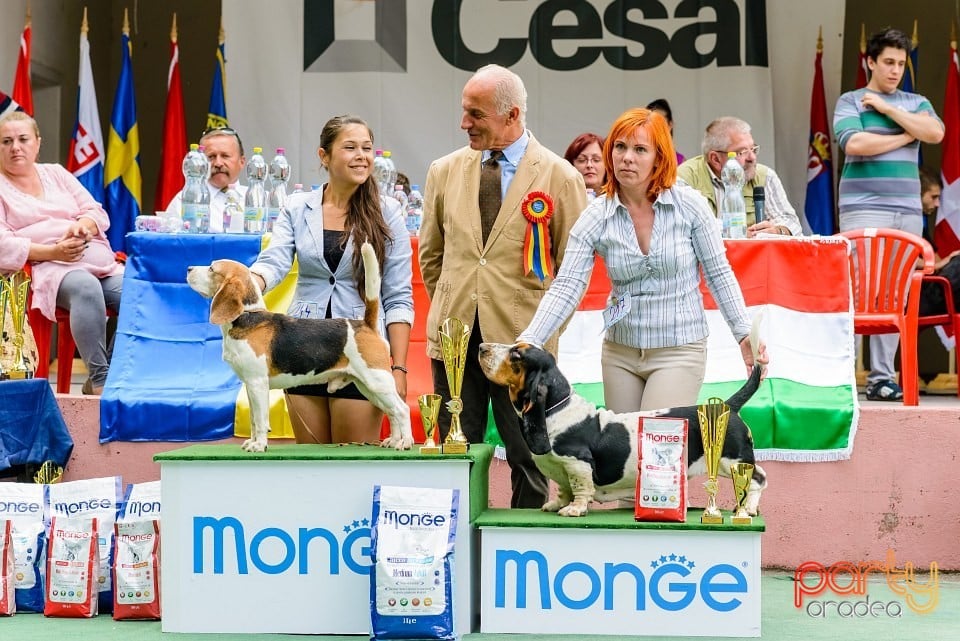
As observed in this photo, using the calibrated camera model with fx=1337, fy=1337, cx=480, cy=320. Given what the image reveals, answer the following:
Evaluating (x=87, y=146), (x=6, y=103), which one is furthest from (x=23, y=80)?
(x=87, y=146)

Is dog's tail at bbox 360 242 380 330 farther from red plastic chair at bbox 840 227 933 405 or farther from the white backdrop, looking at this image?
the white backdrop

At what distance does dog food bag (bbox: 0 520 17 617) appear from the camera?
12.7ft

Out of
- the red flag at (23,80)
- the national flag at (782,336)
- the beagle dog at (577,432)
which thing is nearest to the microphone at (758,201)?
the national flag at (782,336)

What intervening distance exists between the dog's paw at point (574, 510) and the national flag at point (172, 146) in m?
5.05

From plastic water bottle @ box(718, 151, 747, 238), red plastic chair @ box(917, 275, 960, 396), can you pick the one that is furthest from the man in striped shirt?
plastic water bottle @ box(718, 151, 747, 238)

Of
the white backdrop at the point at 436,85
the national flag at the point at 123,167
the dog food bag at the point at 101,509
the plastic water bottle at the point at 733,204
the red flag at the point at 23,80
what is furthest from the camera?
the national flag at the point at 123,167

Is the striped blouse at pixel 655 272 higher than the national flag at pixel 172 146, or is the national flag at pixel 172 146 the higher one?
the national flag at pixel 172 146

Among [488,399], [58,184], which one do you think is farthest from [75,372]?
[488,399]

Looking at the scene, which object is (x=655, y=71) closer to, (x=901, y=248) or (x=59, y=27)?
(x=901, y=248)

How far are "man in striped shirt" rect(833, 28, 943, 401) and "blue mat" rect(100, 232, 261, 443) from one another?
2.83m

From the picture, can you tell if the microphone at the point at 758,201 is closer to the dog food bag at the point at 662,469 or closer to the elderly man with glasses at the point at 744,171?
the elderly man with glasses at the point at 744,171

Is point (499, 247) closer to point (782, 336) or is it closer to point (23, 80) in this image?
point (782, 336)

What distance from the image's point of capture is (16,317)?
4.72 metres

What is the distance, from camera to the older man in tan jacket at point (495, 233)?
393 centimetres
